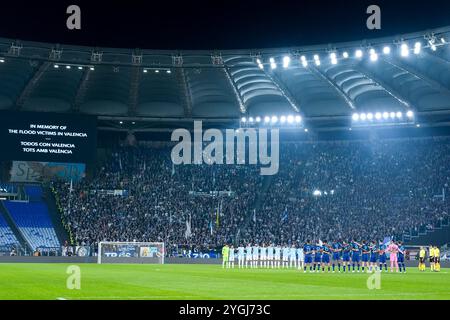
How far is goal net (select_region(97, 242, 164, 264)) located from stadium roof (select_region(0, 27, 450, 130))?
12843 millimetres

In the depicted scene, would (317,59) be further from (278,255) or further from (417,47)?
(278,255)

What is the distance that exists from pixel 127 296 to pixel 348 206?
49144 mm

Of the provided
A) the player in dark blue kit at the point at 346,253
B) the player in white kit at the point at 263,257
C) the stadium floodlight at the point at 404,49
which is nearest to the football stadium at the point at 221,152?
the player in white kit at the point at 263,257

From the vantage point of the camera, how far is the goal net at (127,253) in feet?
178

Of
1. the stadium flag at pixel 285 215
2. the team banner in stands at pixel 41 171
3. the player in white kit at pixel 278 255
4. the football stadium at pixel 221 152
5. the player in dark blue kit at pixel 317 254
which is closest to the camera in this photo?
the player in dark blue kit at pixel 317 254

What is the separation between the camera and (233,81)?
5791cm

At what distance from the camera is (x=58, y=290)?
1903 centimetres

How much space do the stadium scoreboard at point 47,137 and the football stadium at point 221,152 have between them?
11cm

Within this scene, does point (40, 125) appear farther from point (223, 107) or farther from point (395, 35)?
point (395, 35)

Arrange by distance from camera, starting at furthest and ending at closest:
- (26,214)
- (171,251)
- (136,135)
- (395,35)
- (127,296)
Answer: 1. (136,135)
2. (26,214)
3. (171,251)
4. (395,35)
5. (127,296)

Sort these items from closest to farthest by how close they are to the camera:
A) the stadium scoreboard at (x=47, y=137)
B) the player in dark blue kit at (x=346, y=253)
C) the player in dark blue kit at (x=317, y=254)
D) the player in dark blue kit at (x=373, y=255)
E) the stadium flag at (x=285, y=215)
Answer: the player in dark blue kit at (x=317, y=254) < the player in dark blue kit at (x=373, y=255) < the player in dark blue kit at (x=346, y=253) < the stadium scoreboard at (x=47, y=137) < the stadium flag at (x=285, y=215)

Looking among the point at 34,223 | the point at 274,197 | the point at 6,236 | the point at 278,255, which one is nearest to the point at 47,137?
the point at 6,236

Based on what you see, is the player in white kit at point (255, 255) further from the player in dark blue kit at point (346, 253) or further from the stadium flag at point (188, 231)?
the stadium flag at point (188, 231)

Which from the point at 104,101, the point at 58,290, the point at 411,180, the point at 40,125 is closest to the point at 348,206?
the point at 411,180
